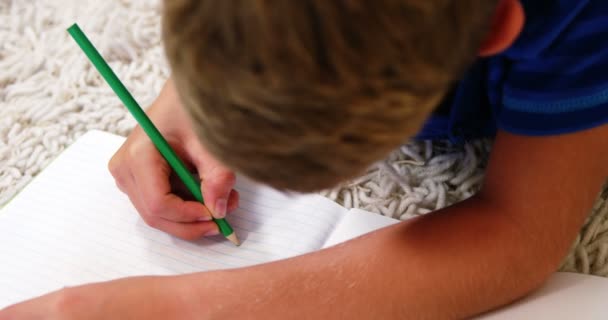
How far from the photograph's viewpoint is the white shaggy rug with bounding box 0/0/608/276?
20.3 inches

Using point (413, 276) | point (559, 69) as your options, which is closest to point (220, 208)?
point (413, 276)

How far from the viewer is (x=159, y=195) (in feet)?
1.62

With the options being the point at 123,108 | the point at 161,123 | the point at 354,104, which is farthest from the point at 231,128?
the point at 123,108

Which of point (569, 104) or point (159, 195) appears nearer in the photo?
point (569, 104)

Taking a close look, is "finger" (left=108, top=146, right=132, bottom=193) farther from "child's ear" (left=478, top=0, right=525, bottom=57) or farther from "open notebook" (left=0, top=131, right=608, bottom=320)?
"child's ear" (left=478, top=0, right=525, bottom=57)

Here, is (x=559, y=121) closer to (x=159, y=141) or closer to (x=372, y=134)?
(x=372, y=134)

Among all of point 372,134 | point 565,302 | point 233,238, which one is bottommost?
point 565,302

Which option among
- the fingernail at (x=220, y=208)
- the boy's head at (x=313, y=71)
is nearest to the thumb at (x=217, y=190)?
the fingernail at (x=220, y=208)

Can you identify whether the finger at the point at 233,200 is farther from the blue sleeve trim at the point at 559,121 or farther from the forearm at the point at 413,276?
the blue sleeve trim at the point at 559,121

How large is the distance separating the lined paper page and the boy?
23 mm

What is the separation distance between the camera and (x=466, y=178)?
520 millimetres

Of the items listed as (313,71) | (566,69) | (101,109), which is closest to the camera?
(313,71)

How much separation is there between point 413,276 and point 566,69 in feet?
0.53

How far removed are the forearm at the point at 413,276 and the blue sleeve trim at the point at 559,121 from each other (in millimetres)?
64
